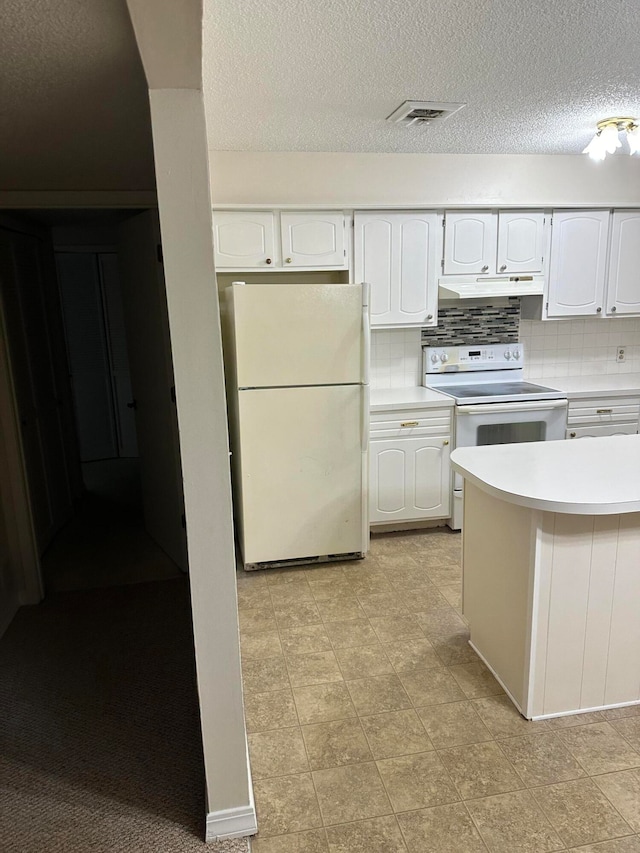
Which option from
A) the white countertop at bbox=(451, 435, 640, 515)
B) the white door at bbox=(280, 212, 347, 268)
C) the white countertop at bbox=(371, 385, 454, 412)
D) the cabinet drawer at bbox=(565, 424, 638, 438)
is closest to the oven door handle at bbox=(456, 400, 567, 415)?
the white countertop at bbox=(371, 385, 454, 412)

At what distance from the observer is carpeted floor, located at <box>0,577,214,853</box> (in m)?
1.79

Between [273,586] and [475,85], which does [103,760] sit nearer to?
[273,586]

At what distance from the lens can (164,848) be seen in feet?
5.62

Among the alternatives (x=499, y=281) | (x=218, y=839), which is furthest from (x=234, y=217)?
(x=218, y=839)

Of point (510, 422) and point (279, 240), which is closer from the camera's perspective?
point (279, 240)

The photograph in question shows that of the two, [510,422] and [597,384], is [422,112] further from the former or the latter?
[597,384]

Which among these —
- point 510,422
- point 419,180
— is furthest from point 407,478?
point 419,180

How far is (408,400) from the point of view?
375cm

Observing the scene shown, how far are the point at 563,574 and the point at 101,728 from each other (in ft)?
5.92

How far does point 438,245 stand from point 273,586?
237cm

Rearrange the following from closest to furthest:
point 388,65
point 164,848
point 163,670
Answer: point 164,848 < point 388,65 < point 163,670

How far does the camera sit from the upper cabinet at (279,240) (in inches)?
140

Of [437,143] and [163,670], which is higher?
[437,143]

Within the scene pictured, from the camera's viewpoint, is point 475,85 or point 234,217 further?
point 234,217
